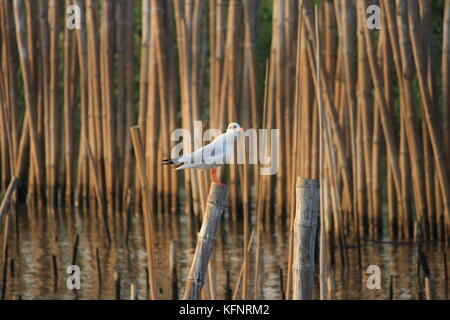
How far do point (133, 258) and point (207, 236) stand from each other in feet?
18.1

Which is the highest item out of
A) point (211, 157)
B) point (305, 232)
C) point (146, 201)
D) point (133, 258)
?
point (211, 157)

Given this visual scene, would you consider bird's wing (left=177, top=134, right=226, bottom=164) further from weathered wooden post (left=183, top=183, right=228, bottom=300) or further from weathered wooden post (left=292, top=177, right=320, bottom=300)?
weathered wooden post (left=292, top=177, right=320, bottom=300)

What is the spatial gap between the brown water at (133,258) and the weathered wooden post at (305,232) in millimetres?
3260

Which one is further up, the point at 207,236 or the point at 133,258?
the point at 207,236

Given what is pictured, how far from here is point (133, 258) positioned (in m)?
9.76

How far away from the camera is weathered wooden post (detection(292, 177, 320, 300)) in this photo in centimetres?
442

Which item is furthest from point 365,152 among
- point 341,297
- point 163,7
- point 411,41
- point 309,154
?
point 163,7

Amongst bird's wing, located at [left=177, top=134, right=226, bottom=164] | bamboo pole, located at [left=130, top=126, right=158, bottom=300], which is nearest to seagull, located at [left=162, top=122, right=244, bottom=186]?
bird's wing, located at [left=177, top=134, right=226, bottom=164]

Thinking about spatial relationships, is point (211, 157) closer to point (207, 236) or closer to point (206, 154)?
point (206, 154)

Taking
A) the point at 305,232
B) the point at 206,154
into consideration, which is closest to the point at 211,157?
the point at 206,154

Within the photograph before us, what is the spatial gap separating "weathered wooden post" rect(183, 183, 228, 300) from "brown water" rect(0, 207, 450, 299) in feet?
10.7

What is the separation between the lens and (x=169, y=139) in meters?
11.4

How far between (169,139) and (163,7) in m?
1.57

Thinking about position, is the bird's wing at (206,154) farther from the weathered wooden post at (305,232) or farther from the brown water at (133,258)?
the brown water at (133,258)
